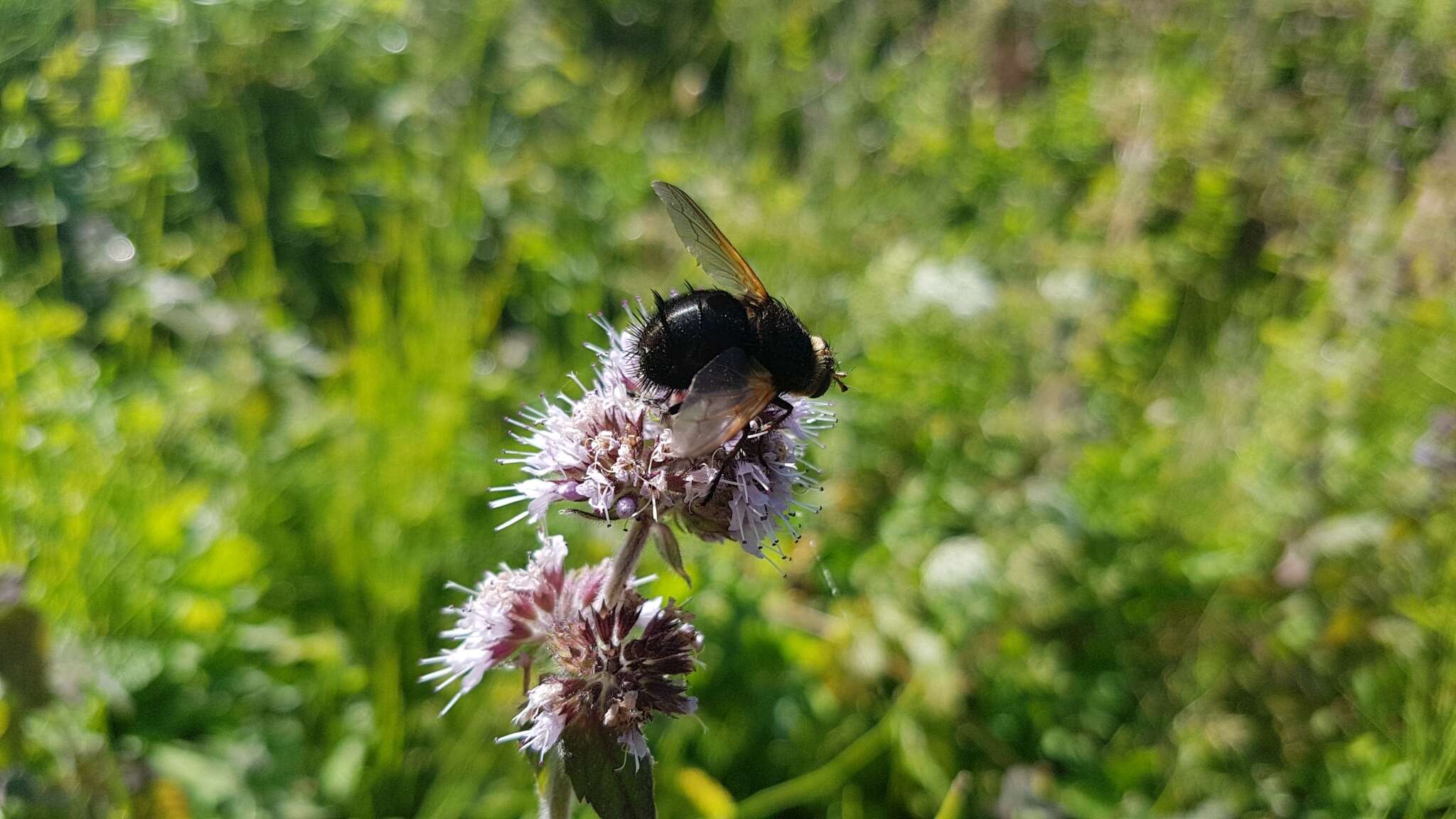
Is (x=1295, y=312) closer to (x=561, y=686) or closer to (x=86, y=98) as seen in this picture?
(x=561, y=686)

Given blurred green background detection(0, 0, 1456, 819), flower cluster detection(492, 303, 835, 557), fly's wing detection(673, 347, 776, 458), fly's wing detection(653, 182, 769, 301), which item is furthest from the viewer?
blurred green background detection(0, 0, 1456, 819)

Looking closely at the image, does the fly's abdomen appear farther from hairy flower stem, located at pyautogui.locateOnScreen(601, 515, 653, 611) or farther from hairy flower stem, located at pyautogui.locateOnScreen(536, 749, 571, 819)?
hairy flower stem, located at pyautogui.locateOnScreen(536, 749, 571, 819)

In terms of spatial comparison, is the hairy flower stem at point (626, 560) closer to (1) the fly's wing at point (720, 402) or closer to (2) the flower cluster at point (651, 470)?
(2) the flower cluster at point (651, 470)

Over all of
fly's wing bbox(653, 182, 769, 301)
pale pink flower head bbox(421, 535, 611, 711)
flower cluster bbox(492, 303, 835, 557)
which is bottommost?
pale pink flower head bbox(421, 535, 611, 711)

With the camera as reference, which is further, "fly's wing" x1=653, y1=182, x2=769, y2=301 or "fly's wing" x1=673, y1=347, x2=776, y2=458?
"fly's wing" x1=653, y1=182, x2=769, y2=301

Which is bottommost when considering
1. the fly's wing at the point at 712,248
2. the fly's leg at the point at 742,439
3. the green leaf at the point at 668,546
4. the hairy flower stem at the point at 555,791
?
the hairy flower stem at the point at 555,791

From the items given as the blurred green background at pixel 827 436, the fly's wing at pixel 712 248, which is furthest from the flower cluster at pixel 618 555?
the blurred green background at pixel 827 436

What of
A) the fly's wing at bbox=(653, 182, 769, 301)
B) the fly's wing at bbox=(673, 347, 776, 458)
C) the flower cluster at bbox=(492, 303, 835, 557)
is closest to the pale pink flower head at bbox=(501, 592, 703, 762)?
the flower cluster at bbox=(492, 303, 835, 557)
